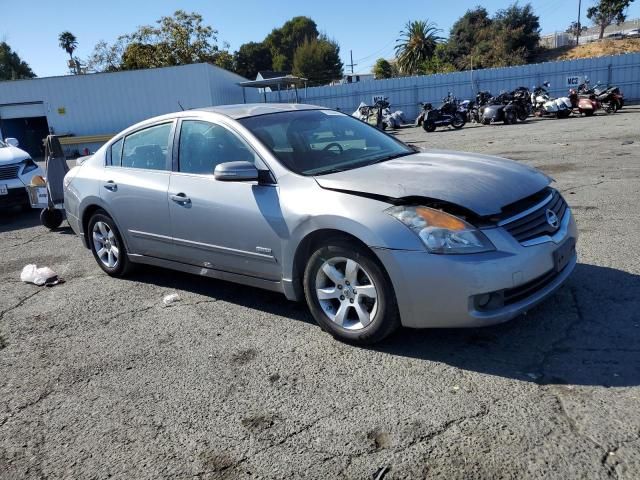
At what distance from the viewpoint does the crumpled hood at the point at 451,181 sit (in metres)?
3.40

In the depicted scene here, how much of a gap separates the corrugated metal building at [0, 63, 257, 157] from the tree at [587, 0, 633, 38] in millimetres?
62236

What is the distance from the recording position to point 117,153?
18.1ft

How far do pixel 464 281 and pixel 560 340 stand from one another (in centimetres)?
88

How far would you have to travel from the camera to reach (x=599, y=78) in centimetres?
2861

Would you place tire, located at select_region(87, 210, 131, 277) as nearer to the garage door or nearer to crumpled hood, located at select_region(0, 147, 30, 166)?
crumpled hood, located at select_region(0, 147, 30, 166)

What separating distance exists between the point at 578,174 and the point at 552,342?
694 cm

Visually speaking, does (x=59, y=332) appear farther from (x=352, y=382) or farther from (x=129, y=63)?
(x=129, y=63)

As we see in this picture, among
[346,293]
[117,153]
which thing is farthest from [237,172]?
[117,153]

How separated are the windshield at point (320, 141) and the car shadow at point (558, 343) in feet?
4.64

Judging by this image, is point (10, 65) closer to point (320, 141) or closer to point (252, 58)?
point (252, 58)

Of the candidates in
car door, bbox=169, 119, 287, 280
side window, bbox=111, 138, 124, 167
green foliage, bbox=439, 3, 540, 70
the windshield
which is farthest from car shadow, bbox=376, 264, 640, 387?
green foliage, bbox=439, 3, 540, 70

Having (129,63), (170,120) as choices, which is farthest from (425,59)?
(170,120)

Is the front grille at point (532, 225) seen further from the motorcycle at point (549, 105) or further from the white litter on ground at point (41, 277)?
the motorcycle at point (549, 105)

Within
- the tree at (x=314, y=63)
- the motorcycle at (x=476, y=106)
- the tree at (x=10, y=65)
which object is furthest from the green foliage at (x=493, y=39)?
the tree at (x=10, y=65)
